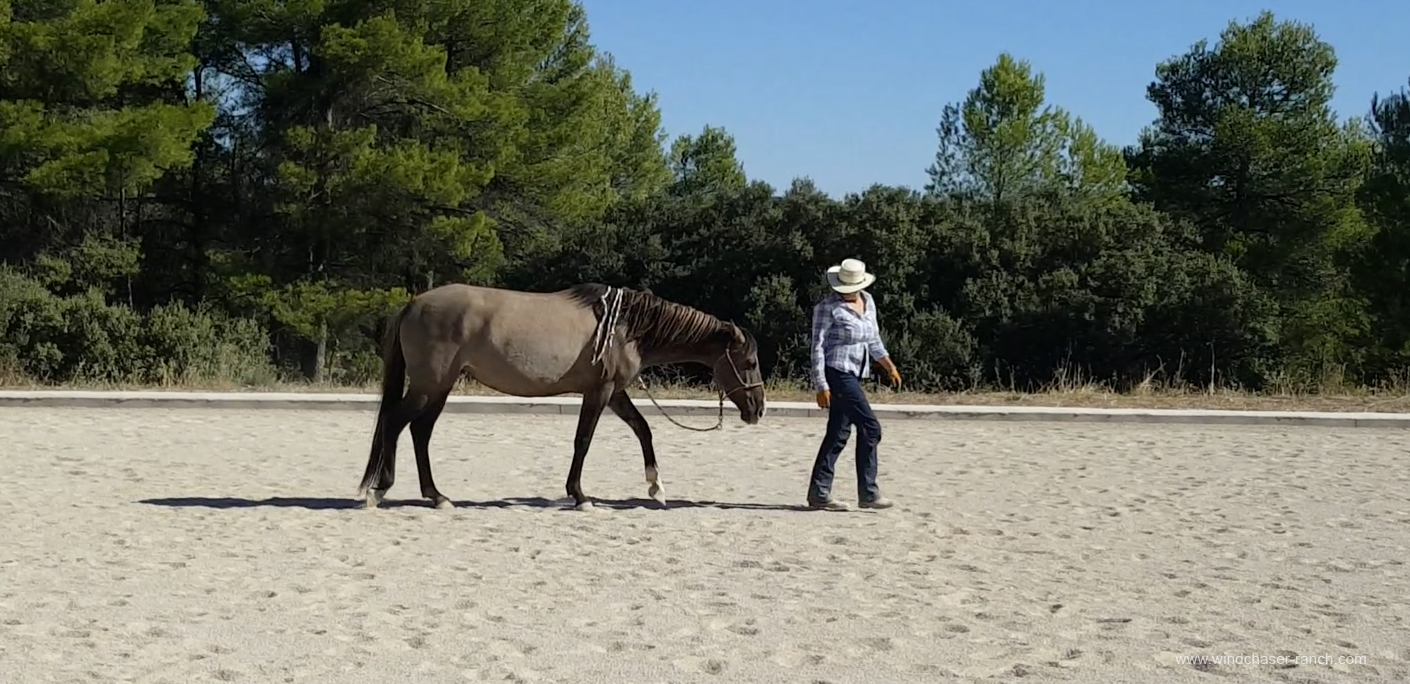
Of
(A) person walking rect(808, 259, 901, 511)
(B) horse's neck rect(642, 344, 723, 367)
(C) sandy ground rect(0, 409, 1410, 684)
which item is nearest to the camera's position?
(C) sandy ground rect(0, 409, 1410, 684)

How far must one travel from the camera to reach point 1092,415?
15250mm

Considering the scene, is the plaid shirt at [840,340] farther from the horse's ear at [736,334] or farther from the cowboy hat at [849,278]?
the horse's ear at [736,334]

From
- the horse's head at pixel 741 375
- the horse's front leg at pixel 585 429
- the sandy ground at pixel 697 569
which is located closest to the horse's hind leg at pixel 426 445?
the sandy ground at pixel 697 569

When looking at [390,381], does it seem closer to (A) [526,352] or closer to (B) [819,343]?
(A) [526,352]

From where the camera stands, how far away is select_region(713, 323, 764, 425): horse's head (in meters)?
9.38

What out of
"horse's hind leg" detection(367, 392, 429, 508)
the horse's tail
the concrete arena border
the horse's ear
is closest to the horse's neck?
the horse's ear

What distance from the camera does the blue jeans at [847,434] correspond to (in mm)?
8844

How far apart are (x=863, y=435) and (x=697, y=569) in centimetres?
233

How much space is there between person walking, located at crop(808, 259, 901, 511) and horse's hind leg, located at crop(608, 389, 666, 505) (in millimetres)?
996

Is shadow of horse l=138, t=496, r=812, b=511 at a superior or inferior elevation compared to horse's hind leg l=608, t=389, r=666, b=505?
inferior

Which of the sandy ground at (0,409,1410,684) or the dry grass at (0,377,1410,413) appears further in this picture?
the dry grass at (0,377,1410,413)

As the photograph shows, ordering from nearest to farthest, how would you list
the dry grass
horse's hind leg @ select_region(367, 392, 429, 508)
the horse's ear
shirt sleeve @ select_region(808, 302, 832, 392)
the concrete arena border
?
shirt sleeve @ select_region(808, 302, 832, 392)
horse's hind leg @ select_region(367, 392, 429, 508)
the horse's ear
the concrete arena border
the dry grass

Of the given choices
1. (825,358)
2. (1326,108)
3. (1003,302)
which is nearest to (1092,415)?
(825,358)

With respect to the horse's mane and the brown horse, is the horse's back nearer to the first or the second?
the brown horse
